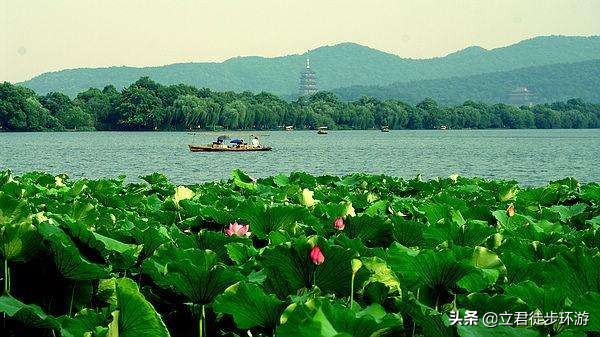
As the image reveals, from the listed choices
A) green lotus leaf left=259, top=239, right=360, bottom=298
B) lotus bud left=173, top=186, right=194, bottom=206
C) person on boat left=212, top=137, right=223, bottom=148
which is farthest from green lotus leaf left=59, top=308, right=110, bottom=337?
person on boat left=212, top=137, right=223, bottom=148

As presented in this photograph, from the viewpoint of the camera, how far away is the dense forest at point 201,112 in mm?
125188

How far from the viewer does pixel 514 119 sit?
186 meters

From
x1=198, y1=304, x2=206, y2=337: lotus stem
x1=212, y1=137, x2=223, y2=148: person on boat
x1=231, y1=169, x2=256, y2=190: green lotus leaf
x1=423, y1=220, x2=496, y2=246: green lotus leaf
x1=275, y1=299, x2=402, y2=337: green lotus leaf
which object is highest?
x1=275, y1=299, x2=402, y2=337: green lotus leaf

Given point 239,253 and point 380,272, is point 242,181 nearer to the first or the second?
point 239,253

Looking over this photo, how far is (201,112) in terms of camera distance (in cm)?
12188

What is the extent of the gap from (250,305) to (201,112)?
4760 inches

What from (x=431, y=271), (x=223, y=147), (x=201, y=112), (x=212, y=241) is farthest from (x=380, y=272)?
(x=201, y=112)

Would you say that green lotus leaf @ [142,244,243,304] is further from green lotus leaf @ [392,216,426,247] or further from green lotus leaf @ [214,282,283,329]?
green lotus leaf @ [392,216,426,247]

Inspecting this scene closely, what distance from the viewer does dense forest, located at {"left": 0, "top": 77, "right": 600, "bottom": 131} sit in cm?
12519

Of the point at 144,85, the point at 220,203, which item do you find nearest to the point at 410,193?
the point at 220,203

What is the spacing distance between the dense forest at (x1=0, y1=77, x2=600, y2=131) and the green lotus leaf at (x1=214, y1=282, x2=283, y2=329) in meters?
120

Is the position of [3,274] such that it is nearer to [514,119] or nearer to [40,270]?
[40,270]

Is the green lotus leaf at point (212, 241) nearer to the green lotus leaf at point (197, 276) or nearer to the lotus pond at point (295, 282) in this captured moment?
the lotus pond at point (295, 282)

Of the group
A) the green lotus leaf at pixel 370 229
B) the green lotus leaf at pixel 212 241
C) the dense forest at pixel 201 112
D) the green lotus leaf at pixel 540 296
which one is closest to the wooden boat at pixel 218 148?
the dense forest at pixel 201 112
